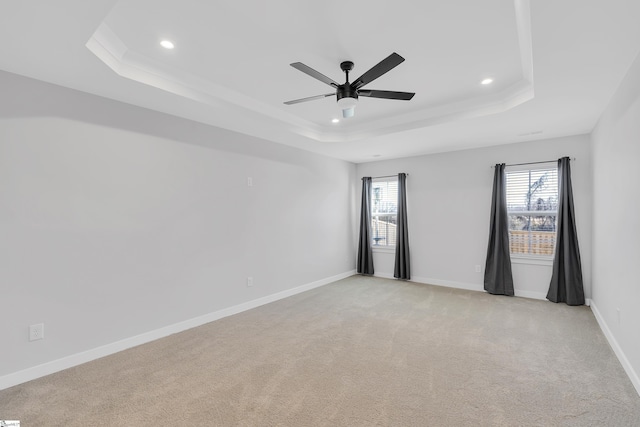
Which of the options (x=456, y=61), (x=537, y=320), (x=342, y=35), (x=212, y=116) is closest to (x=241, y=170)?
(x=212, y=116)

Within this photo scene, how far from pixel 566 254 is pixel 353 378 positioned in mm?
3778

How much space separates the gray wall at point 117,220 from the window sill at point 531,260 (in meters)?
3.72

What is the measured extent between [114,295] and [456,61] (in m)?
3.84

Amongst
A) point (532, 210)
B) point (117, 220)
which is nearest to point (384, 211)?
point (532, 210)

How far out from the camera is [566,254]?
168 inches

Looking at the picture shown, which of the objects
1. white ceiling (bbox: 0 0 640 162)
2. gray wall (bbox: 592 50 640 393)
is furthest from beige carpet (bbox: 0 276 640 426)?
white ceiling (bbox: 0 0 640 162)

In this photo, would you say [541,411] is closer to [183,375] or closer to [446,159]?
[183,375]

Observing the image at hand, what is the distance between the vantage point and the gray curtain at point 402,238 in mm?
5766

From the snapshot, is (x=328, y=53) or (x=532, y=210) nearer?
(x=328, y=53)

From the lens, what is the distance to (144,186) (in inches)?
125

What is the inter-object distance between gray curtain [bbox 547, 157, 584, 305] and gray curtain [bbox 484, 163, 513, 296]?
57 cm

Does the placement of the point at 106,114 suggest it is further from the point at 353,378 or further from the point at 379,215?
the point at 379,215

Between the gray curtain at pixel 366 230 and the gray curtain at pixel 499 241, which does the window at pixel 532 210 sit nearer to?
the gray curtain at pixel 499 241

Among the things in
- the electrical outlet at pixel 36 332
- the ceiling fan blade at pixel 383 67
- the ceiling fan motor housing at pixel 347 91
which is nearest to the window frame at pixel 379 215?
the ceiling fan motor housing at pixel 347 91
